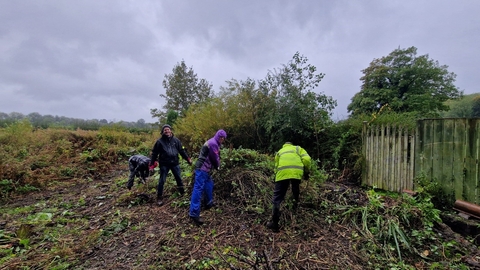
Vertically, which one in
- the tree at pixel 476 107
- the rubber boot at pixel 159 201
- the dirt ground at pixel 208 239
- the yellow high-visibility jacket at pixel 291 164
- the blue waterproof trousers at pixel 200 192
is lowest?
the dirt ground at pixel 208 239

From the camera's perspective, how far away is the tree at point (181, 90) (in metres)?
24.2

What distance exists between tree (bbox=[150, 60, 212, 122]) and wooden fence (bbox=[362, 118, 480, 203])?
20.0 metres

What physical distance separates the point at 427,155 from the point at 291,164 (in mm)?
2982

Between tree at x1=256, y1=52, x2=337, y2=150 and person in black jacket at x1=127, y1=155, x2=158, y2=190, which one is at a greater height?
tree at x1=256, y1=52, x2=337, y2=150

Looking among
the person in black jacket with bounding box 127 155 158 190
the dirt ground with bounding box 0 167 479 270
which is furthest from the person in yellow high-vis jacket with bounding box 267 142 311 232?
the person in black jacket with bounding box 127 155 158 190

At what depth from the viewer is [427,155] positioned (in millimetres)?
4590

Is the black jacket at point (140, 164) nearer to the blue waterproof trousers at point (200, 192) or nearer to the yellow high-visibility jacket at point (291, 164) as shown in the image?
the blue waterproof trousers at point (200, 192)

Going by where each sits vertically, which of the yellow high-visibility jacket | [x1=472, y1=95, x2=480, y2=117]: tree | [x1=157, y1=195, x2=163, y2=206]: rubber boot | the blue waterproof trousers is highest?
[x1=472, y1=95, x2=480, y2=117]: tree

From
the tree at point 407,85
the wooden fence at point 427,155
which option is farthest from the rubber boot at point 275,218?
the tree at point 407,85

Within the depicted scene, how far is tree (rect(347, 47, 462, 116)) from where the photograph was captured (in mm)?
18722

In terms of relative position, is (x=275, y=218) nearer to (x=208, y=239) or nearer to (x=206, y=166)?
(x=208, y=239)

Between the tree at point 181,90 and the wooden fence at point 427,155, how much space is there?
19983mm

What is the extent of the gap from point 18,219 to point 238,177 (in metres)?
4.51

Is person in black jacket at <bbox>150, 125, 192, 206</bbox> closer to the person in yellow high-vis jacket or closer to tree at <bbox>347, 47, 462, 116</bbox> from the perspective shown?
the person in yellow high-vis jacket
